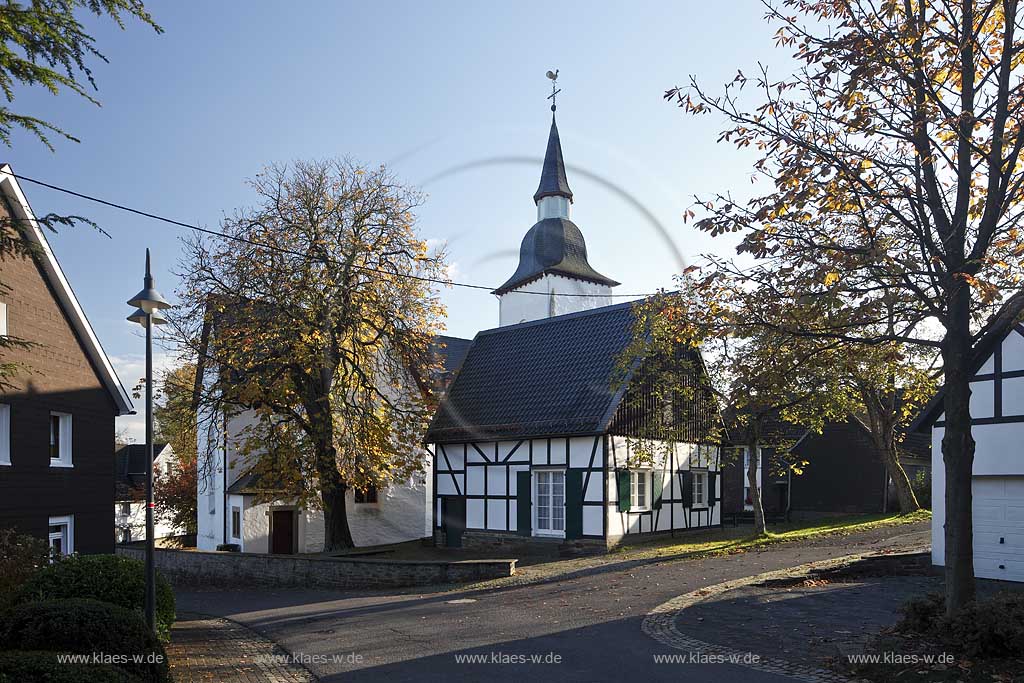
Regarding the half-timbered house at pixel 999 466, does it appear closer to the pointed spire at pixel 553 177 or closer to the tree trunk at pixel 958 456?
the tree trunk at pixel 958 456

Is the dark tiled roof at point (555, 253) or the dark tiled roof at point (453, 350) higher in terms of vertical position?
the dark tiled roof at point (555, 253)

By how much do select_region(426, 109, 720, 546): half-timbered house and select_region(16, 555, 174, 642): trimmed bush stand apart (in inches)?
527

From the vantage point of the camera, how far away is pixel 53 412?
2039 cm

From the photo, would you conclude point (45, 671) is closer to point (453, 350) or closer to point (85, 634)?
point (85, 634)

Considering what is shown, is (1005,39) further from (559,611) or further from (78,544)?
(78,544)

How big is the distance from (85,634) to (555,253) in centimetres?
4321

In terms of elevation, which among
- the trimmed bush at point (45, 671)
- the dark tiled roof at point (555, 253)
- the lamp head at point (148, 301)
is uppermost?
the dark tiled roof at point (555, 253)

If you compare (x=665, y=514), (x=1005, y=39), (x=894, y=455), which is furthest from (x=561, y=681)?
(x=894, y=455)

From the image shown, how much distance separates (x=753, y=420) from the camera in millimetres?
24578

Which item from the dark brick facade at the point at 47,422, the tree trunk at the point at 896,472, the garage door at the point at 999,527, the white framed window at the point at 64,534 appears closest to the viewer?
the garage door at the point at 999,527

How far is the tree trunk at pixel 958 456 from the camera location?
35.1 ft
